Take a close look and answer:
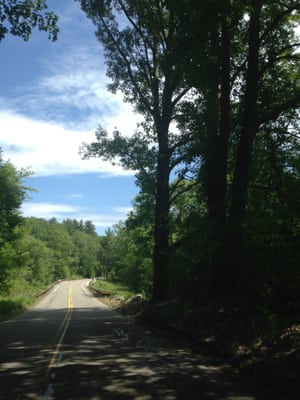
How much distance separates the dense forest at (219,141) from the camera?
1036 cm

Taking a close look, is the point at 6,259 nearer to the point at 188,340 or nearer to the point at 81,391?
the point at 188,340

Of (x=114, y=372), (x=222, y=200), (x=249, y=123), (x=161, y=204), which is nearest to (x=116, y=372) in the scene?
(x=114, y=372)

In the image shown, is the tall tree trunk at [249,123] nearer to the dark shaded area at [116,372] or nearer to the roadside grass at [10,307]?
the dark shaded area at [116,372]

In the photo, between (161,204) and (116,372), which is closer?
(116,372)

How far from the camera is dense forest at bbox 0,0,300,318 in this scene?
10.4m

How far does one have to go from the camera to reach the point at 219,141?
14.5 metres

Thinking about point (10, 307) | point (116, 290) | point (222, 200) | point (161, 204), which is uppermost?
point (161, 204)

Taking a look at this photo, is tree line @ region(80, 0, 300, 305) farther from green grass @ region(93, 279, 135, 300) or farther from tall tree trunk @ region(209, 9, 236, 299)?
green grass @ region(93, 279, 135, 300)

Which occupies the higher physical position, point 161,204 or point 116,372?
point 161,204

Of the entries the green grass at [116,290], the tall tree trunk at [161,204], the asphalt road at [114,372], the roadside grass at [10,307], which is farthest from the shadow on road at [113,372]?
the green grass at [116,290]

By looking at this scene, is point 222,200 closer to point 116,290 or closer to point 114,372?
point 114,372

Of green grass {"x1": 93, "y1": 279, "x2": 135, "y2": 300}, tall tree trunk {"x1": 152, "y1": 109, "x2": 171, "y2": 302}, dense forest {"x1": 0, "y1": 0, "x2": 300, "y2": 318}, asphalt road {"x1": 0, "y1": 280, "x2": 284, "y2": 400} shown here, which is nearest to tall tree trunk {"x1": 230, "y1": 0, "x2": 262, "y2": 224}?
dense forest {"x1": 0, "y1": 0, "x2": 300, "y2": 318}

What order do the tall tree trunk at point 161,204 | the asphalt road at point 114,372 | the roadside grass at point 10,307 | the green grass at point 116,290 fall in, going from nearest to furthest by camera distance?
1. the asphalt road at point 114,372
2. the tall tree trunk at point 161,204
3. the roadside grass at point 10,307
4. the green grass at point 116,290

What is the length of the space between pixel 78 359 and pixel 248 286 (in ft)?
19.0
